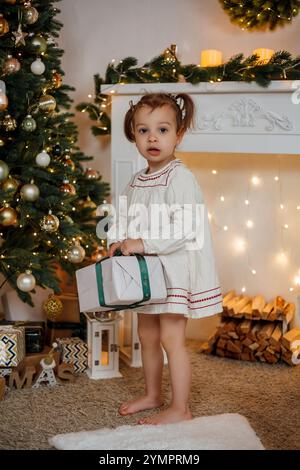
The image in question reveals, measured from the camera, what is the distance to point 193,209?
1.87m

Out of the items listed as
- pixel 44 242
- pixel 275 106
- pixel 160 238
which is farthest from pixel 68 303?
pixel 275 106

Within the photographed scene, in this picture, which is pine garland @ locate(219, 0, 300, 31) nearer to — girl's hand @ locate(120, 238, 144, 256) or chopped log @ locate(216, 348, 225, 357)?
girl's hand @ locate(120, 238, 144, 256)

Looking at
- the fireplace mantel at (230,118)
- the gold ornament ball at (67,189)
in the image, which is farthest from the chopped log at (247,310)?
the gold ornament ball at (67,189)

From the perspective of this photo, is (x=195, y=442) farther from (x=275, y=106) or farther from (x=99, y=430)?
(x=275, y=106)

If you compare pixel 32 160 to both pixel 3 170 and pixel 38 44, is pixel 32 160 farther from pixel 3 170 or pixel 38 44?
pixel 38 44

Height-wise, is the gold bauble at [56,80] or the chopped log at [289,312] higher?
the gold bauble at [56,80]

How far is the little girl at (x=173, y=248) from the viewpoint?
6.06 ft

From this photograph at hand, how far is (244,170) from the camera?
9.43 feet

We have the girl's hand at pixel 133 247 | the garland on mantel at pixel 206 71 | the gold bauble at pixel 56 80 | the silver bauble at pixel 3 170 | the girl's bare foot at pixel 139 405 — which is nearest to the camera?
the girl's hand at pixel 133 247

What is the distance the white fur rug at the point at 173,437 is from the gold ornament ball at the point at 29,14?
153 centimetres

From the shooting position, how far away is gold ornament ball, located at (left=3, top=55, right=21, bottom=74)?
7.30 feet

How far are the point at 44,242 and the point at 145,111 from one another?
0.84 metres

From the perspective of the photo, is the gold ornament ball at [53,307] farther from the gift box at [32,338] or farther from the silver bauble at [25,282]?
the silver bauble at [25,282]

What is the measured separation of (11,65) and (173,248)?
0.98 m
